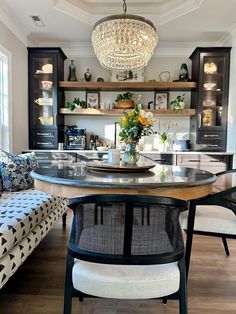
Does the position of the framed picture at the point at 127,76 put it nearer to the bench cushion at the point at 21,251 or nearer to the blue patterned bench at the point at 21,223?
the blue patterned bench at the point at 21,223

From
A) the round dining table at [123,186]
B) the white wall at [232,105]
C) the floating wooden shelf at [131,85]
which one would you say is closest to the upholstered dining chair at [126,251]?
the round dining table at [123,186]

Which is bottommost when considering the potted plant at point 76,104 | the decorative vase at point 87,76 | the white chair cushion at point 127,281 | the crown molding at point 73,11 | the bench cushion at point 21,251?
the bench cushion at point 21,251

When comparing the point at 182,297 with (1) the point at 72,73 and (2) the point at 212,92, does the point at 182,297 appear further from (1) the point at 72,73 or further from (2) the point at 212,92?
(1) the point at 72,73

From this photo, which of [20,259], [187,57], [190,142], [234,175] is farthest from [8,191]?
[187,57]

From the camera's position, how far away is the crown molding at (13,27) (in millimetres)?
3438

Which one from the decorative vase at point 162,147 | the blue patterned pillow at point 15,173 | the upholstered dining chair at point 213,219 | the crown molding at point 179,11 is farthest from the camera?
the decorative vase at point 162,147

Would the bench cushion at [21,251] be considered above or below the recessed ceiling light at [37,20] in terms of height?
below

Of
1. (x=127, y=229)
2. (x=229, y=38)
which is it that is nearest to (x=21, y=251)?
(x=127, y=229)

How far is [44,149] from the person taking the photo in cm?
450

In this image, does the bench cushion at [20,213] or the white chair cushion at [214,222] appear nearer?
the bench cushion at [20,213]

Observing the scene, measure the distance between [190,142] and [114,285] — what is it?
383cm

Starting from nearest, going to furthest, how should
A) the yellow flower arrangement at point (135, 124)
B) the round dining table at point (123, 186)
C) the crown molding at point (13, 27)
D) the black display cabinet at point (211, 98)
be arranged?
the round dining table at point (123, 186) → the yellow flower arrangement at point (135, 124) → the crown molding at point (13, 27) → the black display cabinet at point (211, 98)

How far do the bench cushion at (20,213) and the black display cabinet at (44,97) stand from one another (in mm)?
1863

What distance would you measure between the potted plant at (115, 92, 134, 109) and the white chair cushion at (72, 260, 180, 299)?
3.57m
